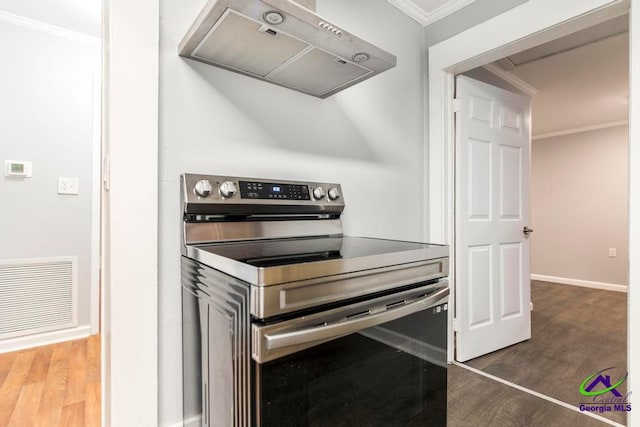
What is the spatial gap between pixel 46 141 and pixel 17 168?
0.89ft

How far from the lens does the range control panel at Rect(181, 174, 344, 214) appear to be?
115cm

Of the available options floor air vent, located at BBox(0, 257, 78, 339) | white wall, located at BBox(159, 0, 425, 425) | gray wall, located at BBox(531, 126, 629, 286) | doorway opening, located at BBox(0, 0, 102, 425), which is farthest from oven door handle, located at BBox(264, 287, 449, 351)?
gray wall, located at BBox(531, 126, 629, 286)

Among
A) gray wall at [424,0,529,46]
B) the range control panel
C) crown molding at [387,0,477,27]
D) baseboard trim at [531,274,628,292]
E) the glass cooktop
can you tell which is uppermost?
crown molding at [387,0,477,27]

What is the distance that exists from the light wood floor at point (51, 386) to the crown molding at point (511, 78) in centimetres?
339

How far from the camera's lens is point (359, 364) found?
88 centimetres

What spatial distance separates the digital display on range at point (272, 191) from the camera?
1.26 meters

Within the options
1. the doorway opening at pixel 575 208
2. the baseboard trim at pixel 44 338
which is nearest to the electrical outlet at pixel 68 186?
the baseboard trim at pixel 44 338

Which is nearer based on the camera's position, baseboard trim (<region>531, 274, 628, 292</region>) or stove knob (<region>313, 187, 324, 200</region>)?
stove knob (<region>313, 187, 324, 200</region>)

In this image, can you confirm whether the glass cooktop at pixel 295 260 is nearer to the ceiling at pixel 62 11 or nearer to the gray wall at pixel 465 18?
the gray wall at pixel 465 18

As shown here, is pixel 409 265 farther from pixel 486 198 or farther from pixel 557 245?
pixel 557 245

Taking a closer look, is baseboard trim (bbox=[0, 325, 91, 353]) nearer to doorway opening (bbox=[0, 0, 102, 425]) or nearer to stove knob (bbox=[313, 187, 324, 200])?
doorway opening (bbox=[0, 0, 102, 425])

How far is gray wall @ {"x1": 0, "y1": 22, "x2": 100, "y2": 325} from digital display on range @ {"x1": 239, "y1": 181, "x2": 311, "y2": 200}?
83.1 inches

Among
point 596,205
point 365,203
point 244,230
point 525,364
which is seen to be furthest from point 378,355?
point 596,205

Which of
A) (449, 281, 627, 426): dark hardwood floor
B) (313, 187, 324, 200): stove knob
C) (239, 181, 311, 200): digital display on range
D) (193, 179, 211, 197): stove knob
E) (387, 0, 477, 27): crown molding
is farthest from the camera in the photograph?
(387, 0, 477, 27): crown molding
